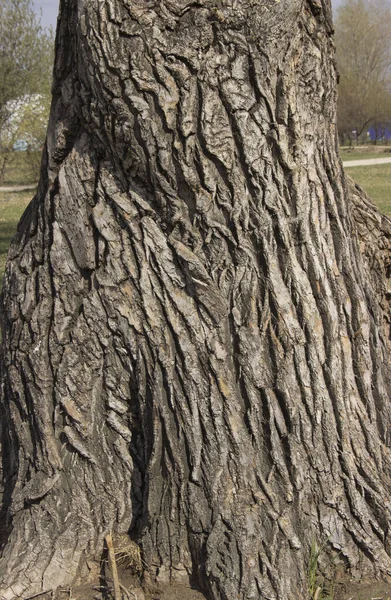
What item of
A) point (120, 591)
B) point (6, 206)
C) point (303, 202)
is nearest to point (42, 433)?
point (120, 591)

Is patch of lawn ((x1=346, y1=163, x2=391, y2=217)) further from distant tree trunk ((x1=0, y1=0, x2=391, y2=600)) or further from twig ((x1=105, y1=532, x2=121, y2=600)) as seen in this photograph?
twig ((x1=105, y1=532, x2=121, y2=600))

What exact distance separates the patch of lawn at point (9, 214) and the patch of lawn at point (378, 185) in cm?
621

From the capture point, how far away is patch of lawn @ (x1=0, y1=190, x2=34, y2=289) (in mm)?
10916

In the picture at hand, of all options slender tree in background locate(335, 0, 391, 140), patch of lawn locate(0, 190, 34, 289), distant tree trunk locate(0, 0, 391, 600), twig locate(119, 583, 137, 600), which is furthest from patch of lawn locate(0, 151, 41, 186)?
slender tree in background locate(335, 0, 391, 140)

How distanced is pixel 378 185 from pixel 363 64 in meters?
39.0

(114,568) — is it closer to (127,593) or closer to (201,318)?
(127,593)

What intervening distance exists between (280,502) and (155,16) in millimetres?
1890

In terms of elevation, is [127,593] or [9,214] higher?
[9,214]

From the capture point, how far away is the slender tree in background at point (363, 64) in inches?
1955

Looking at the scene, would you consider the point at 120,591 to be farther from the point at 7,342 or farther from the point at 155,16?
the point at 155,16

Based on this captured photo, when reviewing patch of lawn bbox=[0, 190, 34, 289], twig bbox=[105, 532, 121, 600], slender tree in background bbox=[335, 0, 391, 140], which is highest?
slender tree in background bbox=[335, 0, 391, 140]

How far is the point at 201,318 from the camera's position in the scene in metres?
2.47

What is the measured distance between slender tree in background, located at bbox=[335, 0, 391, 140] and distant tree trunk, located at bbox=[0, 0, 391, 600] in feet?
164

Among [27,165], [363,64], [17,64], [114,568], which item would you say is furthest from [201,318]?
[363,64]
